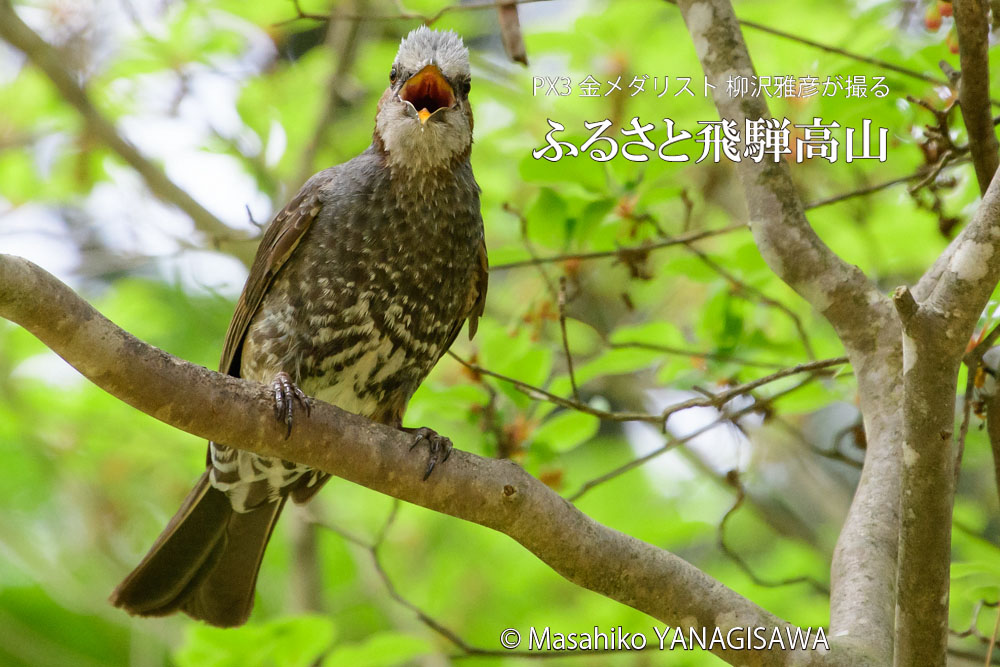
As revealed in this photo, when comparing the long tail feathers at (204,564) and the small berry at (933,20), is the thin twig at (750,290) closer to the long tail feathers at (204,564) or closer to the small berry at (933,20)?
the small berry at (933,20)

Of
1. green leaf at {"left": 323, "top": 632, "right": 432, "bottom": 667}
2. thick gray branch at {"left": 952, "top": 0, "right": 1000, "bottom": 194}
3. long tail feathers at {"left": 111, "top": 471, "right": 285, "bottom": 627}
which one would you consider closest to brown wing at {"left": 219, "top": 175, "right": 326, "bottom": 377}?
long tail feathers at {"left": 111, "top": 471, "right": 285, "bottom": 627}

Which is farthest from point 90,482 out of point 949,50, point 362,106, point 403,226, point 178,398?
point 949,50

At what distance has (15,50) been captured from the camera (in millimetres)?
3812

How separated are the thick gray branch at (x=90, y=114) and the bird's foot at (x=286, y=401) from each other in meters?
1.61

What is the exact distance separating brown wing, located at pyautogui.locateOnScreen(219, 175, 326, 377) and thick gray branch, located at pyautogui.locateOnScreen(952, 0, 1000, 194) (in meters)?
1.68

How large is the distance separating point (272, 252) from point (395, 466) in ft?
3.28

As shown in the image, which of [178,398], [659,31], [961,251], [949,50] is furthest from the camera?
[659,31]

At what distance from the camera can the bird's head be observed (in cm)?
281

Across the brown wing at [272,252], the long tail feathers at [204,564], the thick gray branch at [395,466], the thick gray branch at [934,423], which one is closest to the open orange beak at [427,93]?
the brown wing at [272,252]

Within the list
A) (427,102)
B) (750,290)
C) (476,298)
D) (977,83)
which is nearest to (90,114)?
(427,102)

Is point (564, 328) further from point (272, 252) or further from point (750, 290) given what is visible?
point (272, 252)

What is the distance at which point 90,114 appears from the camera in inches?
144

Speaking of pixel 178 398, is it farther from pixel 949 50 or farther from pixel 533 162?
pixel 949 50

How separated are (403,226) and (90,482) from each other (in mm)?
2367
